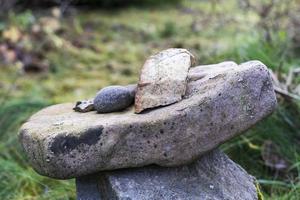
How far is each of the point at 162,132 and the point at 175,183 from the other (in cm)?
18

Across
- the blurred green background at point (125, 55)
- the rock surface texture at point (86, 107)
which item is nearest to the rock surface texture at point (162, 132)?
the rock surface texture at point (86, 107)

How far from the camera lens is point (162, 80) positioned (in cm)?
160

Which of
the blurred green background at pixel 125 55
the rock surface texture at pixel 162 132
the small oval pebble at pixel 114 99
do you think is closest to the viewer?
the rock surface texture at pixel 162 132

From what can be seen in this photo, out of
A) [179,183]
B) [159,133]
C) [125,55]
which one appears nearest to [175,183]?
[179,183]

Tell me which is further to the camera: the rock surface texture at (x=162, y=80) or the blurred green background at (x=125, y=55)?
the blurred green background at (x=125, y=55)

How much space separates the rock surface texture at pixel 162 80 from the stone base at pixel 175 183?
0.61ft

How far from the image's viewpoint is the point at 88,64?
451 centimetres

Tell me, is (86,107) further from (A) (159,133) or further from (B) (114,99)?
(A) (159,133)

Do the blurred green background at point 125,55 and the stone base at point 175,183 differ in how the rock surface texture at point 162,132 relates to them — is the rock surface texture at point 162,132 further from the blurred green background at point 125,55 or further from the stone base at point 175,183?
the blurred green background at point 125,55

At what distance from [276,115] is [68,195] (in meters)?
0.97

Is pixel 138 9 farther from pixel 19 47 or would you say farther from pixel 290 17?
pixel 290 17

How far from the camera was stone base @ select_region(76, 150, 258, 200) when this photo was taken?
1564 mm

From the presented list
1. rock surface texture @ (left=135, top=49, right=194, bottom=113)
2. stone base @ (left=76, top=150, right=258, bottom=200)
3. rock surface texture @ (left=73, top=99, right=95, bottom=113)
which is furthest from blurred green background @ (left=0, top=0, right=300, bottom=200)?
rock surface texture @ (left=135, top=49, right=194, bottom=113)

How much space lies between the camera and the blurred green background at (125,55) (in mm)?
2406
